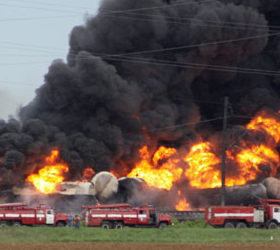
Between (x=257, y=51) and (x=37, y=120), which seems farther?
(x=257, y=51)

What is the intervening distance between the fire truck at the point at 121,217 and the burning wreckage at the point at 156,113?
9.95 meters

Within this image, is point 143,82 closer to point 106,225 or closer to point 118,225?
point 118,225

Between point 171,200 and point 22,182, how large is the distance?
16286mm

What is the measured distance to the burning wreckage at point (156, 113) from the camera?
65938 mm

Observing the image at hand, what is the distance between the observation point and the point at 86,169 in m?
69.9

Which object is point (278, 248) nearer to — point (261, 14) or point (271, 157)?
point (271, 157)

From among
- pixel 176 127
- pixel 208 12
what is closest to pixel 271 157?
pixel 176 127

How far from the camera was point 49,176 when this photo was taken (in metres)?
66.6

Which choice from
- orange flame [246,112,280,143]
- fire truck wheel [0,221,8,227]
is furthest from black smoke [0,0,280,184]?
fire truck wheel [0,221,8,227]

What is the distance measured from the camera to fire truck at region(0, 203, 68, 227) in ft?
164

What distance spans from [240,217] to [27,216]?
16.5 m

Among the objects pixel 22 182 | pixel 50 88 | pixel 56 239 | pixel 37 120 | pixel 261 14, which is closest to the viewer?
pixel 56 239

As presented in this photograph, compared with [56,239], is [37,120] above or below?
above

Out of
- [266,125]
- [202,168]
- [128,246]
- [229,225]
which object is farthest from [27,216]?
[266,125]
